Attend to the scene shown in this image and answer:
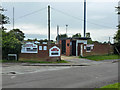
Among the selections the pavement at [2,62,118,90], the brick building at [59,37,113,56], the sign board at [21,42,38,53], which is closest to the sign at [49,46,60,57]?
the sign board at [21,42,38,53]

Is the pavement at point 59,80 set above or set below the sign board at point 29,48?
below

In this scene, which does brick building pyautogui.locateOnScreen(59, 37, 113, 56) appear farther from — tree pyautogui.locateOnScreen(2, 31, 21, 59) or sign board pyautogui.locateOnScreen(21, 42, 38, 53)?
tree pyautogui.locateOnScreen(2, 31, 21, 59)

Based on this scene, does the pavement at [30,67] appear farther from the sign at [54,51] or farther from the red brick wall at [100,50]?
the red brick wall at [100,50]

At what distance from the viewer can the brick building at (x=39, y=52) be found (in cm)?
1914

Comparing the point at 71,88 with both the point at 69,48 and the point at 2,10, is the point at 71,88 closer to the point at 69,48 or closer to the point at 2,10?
the point at 69,48

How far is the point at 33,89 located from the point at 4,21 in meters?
25.5

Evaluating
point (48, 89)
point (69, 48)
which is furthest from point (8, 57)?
point (48, 89)

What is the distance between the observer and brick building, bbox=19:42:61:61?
1914cm

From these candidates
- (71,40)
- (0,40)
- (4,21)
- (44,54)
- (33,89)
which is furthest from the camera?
(4,21)

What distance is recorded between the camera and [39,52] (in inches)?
761

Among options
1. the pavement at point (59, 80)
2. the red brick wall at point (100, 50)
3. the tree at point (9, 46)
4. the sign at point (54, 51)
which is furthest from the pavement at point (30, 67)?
the red brick wall at point (100, 50)

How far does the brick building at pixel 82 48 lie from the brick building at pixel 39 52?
666 centimetres

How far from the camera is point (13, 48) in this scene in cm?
1820

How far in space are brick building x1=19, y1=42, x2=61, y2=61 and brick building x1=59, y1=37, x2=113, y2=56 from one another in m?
6.66
